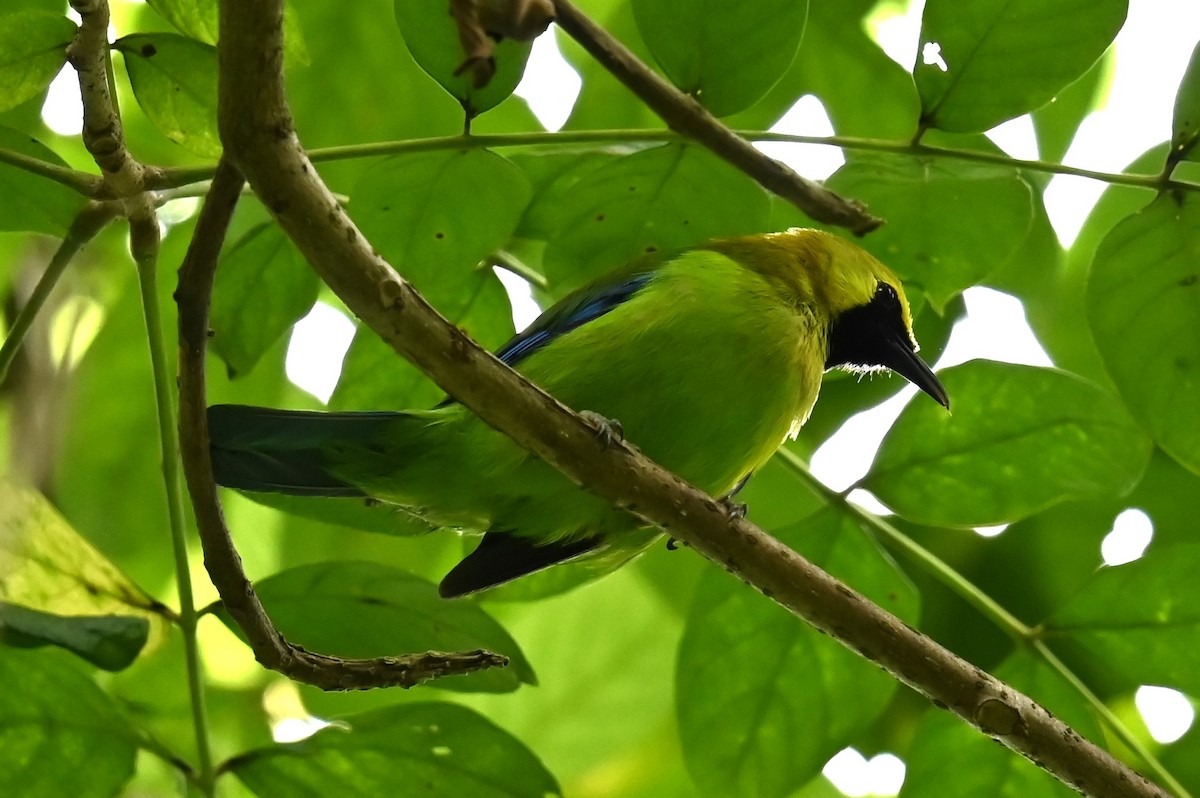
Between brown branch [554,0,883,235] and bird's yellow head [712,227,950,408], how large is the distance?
1.44ft

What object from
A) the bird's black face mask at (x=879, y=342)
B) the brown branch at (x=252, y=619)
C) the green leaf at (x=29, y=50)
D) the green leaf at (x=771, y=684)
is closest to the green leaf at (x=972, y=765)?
the green leaf at (x=771, y=684)

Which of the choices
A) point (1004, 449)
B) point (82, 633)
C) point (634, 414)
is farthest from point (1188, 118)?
point (82, 633)

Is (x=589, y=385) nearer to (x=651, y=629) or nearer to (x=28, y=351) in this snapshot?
(x=651, y=629)

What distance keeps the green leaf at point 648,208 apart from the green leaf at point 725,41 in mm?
139

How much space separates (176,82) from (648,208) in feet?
2.69

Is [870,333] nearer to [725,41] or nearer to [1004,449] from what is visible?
[1004,449]

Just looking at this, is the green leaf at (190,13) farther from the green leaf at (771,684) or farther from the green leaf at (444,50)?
the green leaf at (771,684)

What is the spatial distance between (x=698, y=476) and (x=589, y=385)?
0.27 metres

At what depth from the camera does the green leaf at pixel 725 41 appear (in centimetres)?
203

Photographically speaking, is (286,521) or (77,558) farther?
(286,521)

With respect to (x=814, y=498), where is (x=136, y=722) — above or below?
below

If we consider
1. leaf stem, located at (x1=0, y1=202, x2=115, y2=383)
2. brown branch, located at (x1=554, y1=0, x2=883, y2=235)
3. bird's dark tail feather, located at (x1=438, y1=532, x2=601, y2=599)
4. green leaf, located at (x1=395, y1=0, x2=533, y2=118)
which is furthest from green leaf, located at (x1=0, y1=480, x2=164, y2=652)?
brown branch, located at (x1=554, y1=0, x2=883, y2=235)

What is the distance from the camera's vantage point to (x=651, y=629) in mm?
2994

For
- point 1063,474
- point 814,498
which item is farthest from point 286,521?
point 1063,474
